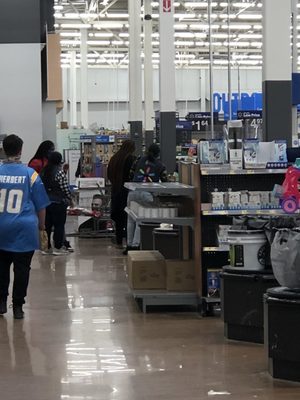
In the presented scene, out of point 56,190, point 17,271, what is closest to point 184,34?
point 56,190

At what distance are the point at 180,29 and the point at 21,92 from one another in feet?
38.8

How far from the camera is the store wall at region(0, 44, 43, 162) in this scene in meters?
16.3

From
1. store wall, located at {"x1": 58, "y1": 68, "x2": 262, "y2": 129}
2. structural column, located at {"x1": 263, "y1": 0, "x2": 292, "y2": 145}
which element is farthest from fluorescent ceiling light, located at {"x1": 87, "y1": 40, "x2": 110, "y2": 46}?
structural column, located at {"x1": 263, "y1": 0, "x2": 292, "y2": 145}

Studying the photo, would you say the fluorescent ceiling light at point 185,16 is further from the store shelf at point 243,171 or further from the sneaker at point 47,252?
the store shelf at point 243,171

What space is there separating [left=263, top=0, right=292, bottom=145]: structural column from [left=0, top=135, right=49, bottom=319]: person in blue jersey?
245 centimetres

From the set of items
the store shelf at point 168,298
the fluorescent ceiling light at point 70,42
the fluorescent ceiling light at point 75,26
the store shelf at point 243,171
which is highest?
the fluorescent ceiling light at point 75,26

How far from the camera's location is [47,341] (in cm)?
632

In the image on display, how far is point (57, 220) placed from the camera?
1191cm

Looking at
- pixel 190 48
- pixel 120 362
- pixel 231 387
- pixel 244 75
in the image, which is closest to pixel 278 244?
pixel 231 387

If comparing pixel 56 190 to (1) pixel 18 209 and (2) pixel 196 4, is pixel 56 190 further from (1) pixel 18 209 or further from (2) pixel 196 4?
(2) pixel 196 4

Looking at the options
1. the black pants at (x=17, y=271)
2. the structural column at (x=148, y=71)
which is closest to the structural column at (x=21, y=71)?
the structural column at (x=148, y=71)

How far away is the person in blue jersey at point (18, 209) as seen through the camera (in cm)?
699

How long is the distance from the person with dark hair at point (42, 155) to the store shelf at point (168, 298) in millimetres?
4528

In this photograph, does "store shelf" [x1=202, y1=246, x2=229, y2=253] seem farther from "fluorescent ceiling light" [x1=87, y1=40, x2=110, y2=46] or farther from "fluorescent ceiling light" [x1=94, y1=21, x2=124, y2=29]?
"fluorescent ceiling light" [x1=87, y1=40, x2=110, y2=46]
